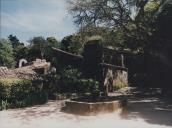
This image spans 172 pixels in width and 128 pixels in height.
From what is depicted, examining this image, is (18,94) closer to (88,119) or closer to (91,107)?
(91,107)

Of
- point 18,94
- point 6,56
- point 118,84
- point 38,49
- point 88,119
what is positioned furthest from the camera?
point 6,56

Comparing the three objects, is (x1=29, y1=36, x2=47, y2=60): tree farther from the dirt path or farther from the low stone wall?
the dirt path

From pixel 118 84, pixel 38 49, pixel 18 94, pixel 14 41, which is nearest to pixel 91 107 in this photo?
pixel 18 94

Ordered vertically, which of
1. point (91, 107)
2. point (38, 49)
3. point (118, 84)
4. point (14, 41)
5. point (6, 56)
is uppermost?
point (14, 41)

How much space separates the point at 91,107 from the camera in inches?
666

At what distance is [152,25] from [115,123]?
51.7 ft

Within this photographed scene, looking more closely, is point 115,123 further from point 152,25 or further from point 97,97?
point 152,25

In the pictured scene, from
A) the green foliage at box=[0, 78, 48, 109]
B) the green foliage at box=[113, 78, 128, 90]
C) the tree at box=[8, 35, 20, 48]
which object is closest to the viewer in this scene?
the green foliage at box=[0, 78, 48, 109]

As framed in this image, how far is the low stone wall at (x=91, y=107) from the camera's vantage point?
55.6ft

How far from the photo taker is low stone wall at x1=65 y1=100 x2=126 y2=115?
667 inches

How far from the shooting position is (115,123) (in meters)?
14.4

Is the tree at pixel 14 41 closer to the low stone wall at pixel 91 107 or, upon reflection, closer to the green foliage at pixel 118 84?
the green foliage at pixel 118 84

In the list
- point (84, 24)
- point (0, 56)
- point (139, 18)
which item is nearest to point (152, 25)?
point (139, 18)

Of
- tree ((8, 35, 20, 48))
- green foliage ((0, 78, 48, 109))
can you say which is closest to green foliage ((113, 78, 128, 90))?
green foliage ((0, 78, 48, 109))
